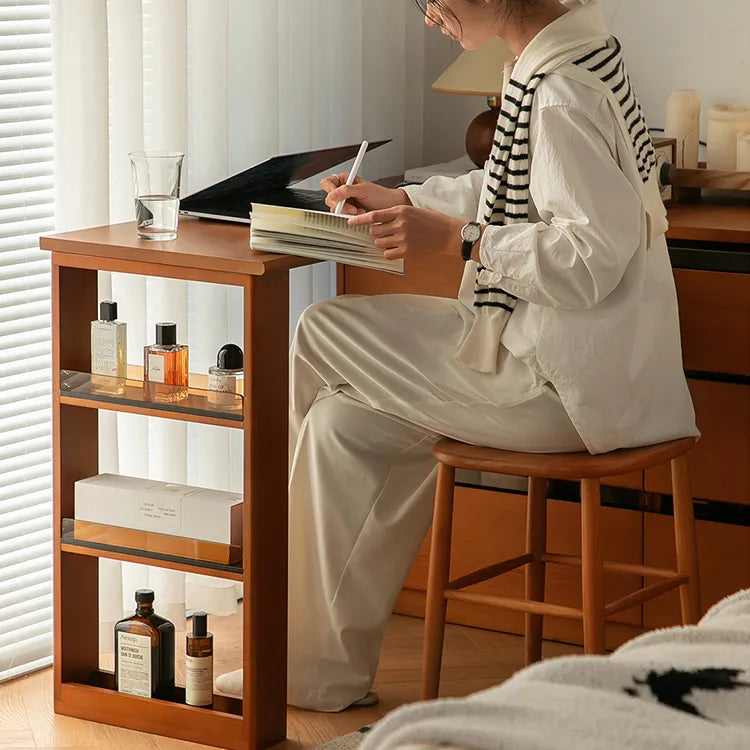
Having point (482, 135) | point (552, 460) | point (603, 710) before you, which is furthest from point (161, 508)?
point (603, 710)

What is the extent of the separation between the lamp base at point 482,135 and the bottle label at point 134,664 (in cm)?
118

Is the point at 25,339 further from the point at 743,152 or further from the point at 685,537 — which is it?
the point at 743,152

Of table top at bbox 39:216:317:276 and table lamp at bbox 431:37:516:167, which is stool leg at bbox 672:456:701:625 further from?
table lamp at bbox 431:37:516:167

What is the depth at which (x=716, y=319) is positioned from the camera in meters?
2.39

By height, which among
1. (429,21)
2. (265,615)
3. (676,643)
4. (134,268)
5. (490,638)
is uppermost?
(429,21)

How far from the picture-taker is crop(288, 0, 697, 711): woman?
6.23 feet

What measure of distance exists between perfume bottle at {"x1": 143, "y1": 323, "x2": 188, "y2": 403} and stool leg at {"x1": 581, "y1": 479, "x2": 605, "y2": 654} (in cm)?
62

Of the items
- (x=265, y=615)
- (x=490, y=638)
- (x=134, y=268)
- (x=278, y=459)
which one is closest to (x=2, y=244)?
(x=134, y=268)

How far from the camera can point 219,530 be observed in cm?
204

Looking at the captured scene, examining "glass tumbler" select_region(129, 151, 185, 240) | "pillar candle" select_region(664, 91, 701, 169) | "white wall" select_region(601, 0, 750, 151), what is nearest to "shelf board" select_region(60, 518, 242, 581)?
"glass tumbler" select_region(129, 151, 185, 240)

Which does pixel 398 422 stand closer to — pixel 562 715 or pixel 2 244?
pixel 2 244

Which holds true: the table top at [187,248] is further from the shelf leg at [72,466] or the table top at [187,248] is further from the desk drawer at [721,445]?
the desk drawer at [721,445]

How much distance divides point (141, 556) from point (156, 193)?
21.8 inches

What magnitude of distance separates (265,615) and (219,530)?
0.15 metres
